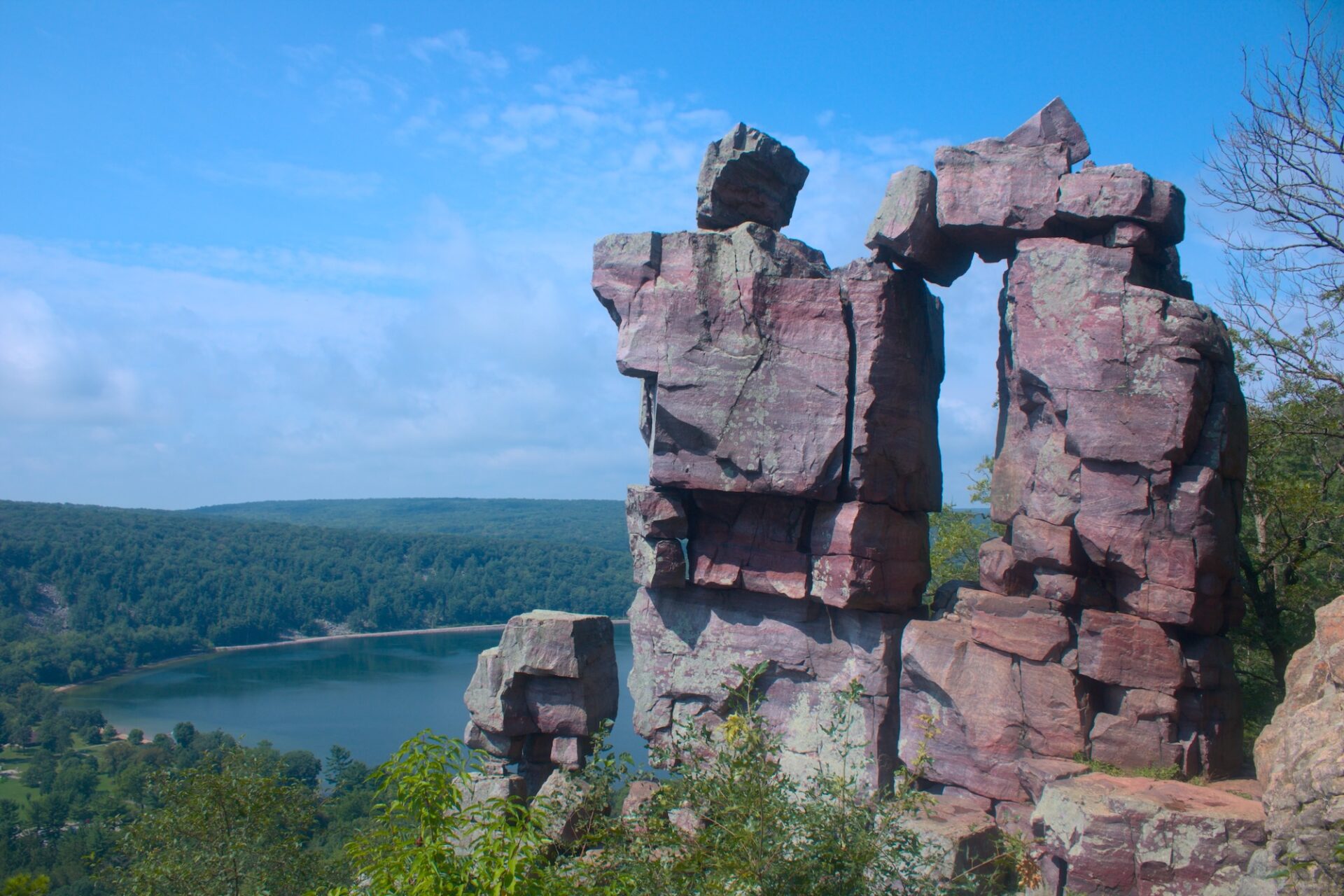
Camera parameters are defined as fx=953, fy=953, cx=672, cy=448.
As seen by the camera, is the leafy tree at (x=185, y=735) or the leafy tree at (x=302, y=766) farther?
the leafy tree at (x=185, y=735)

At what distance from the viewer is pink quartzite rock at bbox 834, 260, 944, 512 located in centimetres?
1362

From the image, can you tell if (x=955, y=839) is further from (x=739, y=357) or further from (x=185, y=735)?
(x=185, y=735)

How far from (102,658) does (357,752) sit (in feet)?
98.0

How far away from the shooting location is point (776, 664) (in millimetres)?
14406

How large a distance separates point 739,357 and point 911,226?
9.90ft

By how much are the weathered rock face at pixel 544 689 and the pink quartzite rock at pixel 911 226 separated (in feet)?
23.2

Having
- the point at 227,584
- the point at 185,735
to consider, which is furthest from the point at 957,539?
the point at 227,584

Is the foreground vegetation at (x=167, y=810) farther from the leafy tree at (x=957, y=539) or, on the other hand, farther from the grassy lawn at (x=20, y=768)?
the leafy tree at (x=957, y=539)

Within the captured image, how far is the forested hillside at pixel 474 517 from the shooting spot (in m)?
131

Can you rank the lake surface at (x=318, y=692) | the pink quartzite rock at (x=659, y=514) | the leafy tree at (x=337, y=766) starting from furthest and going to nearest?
the lake surface at (x=318, y=692), the leafy tree at (x=337, y=766), the pink quartzite rock at (x=659, y=514)

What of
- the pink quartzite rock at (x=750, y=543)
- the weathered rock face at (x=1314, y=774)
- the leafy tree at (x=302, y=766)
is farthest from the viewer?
the leafy tree at (x=302, y=766)

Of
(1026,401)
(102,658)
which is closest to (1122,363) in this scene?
(1026,401)

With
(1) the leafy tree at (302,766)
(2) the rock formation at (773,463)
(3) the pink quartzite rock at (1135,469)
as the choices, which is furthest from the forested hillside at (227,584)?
(3) the pink quartzite rock at (1135,469)

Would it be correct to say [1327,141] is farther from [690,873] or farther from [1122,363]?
[690,873]
